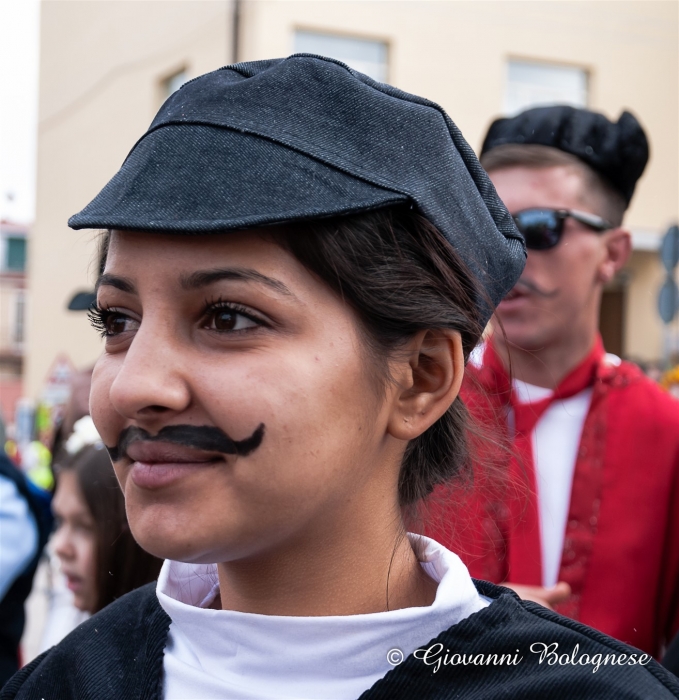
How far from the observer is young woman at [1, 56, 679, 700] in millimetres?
1329

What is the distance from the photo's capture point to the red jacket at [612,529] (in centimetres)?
Answer: 239

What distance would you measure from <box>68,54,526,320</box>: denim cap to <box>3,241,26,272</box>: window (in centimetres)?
3571

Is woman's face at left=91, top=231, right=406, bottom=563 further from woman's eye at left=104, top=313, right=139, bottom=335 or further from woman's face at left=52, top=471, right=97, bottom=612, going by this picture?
woman's face at left=52, top=471, right=97, bottom=612

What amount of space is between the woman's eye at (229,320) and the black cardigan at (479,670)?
0.58 metres

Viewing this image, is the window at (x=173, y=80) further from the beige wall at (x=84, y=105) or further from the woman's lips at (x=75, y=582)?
the woman's lips at (x=75, y=582)

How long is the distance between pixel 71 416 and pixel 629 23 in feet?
34.4

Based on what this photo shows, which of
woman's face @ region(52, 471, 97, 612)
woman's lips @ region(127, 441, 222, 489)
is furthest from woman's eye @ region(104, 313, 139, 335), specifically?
woman's face @ region(52, 471, 97, 612)

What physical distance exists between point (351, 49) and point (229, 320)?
423 inches

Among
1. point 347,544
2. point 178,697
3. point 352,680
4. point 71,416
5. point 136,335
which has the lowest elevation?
point 71,416

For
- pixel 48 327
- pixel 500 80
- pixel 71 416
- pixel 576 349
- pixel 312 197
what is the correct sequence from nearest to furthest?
pixel 312 197
pixel 576 349
pixel 71 416
pixel 500 80
pixel 48 327

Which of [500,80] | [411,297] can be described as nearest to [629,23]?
[500,80]

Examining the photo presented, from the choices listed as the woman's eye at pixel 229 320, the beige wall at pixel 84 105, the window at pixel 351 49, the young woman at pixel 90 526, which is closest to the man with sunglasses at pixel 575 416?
the woman's eye at pixel 229 320

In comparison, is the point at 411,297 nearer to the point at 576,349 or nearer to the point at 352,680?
the point at 352,680

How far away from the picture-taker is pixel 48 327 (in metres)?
16.9
